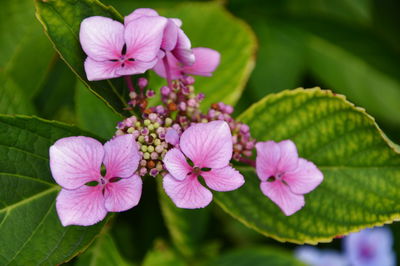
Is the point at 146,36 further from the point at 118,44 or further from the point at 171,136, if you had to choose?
the point at 171,136

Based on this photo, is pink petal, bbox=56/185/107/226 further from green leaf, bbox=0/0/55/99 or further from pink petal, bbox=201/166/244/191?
green leaf, bbox=0/0/55/99

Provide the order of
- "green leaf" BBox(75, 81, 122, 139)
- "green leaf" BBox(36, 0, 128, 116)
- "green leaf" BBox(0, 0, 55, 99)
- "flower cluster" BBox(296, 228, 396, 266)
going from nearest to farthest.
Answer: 1. "green leaf" BBox(36, 0, 128, 116)
2. "green leaf" BBox(75, 81, 122, 139)
3. "green leaf" BBox(0, 0, 55, 99)
4. "flower cluster" BBox(296, 228, 396, 266)

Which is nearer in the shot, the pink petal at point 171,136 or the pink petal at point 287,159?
the pink petal at point 171,136

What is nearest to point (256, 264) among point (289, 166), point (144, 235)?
point (144, 235)

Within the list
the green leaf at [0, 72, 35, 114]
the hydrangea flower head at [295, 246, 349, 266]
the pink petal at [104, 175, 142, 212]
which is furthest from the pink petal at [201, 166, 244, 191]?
the hydrangea flower head at [295, 246, 349, 266]

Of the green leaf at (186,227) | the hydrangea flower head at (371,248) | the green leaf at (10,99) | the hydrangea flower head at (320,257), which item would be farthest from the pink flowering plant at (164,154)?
the hydrangea flower head at (371,248)

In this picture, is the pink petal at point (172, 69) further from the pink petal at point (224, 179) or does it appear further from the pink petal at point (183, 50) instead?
the pink petal at point (224, 179)

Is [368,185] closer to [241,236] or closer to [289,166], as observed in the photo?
[289,166]

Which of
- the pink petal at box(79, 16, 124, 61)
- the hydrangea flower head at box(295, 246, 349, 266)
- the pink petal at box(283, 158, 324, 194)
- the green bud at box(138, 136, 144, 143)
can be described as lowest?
the hydrangea flower head at box(295, 246, 349, 266)
